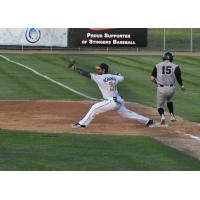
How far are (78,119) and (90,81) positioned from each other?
13.2 metres

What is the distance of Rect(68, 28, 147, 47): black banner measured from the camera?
53.7 metres

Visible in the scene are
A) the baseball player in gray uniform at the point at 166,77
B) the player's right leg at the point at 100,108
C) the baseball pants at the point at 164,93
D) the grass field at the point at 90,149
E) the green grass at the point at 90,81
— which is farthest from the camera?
the green grass at the point at 90,81

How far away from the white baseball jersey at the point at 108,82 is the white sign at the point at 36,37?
122 ft

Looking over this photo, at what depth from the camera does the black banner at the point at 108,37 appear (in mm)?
53719

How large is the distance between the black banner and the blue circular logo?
250 centimetres

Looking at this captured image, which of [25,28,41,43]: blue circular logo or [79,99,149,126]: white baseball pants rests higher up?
[25,28,41,43]: blue circular logo

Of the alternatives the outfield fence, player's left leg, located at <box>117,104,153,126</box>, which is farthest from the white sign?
player's left leg, located at <box>117,104,153,126</box>

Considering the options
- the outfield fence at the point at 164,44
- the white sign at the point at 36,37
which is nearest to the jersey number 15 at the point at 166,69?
the outfield fence at the point at 164,44

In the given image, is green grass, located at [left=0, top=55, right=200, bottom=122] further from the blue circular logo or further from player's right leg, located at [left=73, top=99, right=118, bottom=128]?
the blue circular logo

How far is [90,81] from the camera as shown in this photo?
103 feet


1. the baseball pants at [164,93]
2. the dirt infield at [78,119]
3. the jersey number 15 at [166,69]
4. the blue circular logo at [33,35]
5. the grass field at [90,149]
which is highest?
the blue circular logo at [33,35]

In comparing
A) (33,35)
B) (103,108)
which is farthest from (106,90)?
(33,35)

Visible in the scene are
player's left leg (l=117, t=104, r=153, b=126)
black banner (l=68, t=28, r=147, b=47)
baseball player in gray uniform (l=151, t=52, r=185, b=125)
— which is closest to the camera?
player's left leg (l=117, t=104, r=153, b=126)

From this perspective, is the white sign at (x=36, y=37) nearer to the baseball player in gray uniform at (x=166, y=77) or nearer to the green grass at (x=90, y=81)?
the green grass at (x=90, y=81)
